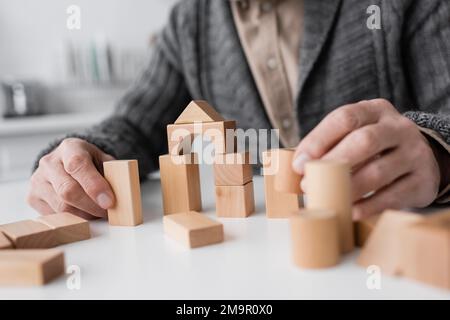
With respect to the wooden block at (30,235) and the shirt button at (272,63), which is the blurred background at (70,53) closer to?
the shirt button at (272,63)

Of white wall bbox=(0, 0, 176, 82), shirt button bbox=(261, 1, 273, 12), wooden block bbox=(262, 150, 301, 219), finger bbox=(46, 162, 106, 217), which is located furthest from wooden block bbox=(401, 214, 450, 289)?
white wall bbox=(0, 0, 176, 82)

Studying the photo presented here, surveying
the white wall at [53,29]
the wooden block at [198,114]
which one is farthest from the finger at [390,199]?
the white wall at [53,29]

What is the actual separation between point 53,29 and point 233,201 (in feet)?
7.05

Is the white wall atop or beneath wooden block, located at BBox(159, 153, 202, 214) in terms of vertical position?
atop

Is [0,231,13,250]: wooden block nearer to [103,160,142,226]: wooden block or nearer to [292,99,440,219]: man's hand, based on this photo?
[103,160,142,226]: wooden block

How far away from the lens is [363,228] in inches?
18.9

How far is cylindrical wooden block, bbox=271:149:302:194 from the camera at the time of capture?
21.6 inches

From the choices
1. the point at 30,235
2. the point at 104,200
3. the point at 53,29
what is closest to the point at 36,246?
the point at 30,235

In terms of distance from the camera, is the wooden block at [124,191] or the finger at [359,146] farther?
the wooden block at [124,191]

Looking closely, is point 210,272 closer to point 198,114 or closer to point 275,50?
point 198,114

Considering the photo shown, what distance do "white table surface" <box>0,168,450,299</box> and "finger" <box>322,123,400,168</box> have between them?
0.11m

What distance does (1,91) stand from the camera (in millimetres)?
2348

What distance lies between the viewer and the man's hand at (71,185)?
654 mm

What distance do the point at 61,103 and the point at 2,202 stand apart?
5.65 feet
